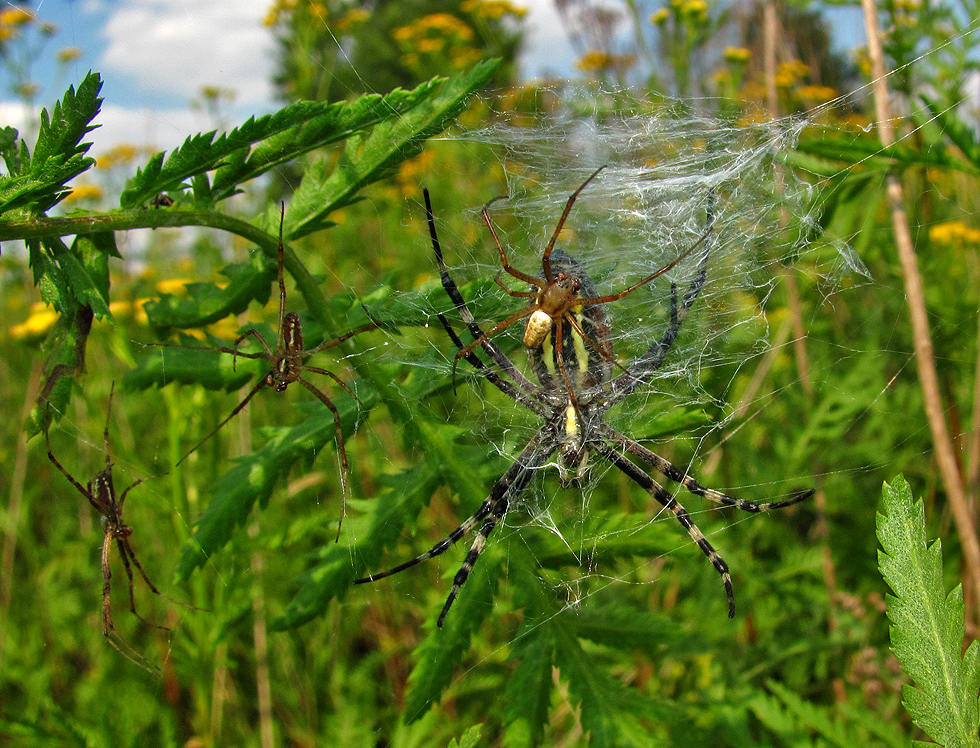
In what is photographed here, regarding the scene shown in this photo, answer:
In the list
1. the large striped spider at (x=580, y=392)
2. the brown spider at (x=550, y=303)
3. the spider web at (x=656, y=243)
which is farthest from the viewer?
the spider web at (x=656, y=243)

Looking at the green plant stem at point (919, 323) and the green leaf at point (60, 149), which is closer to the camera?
the green leaf at point (60, 149)

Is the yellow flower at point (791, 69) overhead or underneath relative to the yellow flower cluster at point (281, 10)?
underneath

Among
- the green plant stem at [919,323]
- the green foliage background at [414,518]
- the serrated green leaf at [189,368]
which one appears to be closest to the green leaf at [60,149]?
the green foliage background at [414,518]

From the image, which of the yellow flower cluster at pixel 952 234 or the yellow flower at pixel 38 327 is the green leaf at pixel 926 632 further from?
the yellow flower at pixel 38 327

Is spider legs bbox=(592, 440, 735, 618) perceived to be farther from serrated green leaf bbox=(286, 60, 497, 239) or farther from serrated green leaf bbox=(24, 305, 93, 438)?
serrated green leaf bbox=(24, 305, 93, 438)

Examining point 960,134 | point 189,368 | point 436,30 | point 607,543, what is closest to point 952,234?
point 960,134

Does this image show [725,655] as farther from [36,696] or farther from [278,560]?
[36,696]

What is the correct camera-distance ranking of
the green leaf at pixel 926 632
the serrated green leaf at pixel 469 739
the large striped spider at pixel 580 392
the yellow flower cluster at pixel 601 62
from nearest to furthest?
the green leaf at pixel 926 632, the serrated green leaf at pixel 469 739, the large striped spider at pixel 580 392, the yellow flower cluster at pixel 601 62

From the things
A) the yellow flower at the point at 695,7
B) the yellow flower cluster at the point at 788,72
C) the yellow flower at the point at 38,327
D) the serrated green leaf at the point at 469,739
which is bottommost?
the serrated green leaf at the point at 469,739
